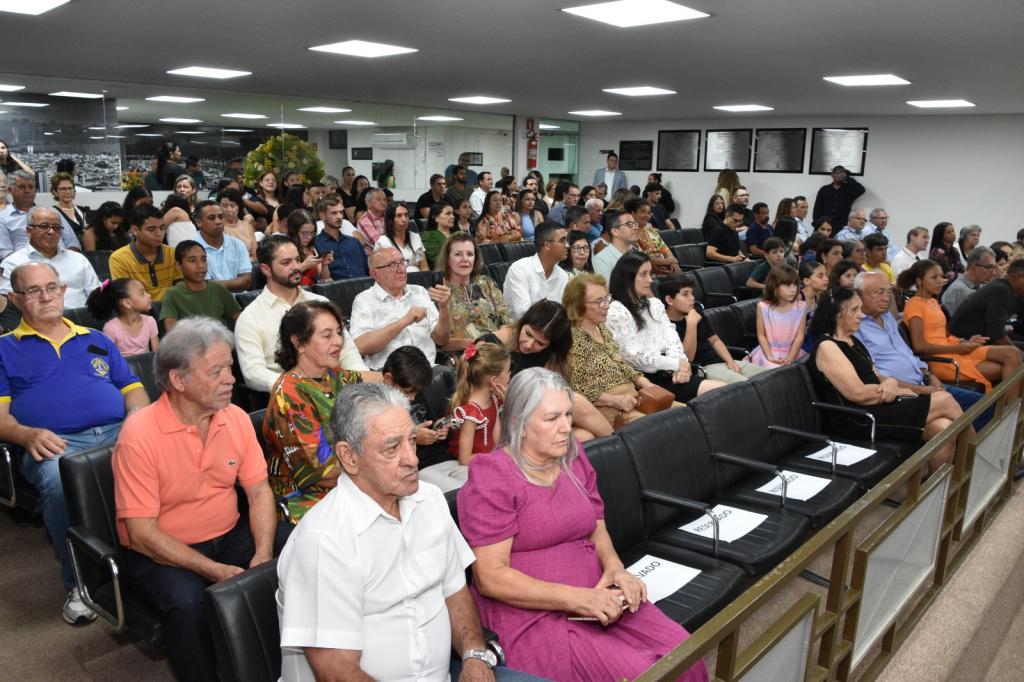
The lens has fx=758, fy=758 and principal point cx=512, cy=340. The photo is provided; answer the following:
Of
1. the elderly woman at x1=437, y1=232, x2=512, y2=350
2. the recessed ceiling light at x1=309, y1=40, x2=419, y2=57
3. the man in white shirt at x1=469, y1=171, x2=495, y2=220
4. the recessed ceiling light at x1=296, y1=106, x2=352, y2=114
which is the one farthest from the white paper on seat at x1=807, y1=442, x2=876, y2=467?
the recessed ceiling light at x1=296, y1=106, x2=352, y2=114

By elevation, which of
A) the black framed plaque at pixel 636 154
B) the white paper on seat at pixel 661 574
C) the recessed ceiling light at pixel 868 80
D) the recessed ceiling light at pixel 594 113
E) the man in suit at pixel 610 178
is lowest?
the white paper on seat at pixel 661 574

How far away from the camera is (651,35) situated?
5598mm

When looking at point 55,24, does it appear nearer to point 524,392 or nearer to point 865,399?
point 524,392

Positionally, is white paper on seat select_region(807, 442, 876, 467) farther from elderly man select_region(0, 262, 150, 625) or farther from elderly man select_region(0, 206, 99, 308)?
elderly man select_region(0, 206, 99, 308)

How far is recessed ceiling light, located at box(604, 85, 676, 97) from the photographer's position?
366 inches

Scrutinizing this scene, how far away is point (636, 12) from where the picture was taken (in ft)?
15.5

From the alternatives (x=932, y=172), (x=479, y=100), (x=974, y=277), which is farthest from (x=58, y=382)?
(x=932, y=172)

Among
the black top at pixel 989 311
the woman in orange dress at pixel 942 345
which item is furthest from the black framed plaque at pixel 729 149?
the woman in orange dress at pixel 942 345

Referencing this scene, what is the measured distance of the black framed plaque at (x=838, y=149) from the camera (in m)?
12.9

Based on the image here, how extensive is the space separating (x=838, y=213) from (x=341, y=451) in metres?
12.7

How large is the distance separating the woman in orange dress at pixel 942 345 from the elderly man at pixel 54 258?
17.4ft

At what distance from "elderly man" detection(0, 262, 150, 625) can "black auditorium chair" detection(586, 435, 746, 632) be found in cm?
182

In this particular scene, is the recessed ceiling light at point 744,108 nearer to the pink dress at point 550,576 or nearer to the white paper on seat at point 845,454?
the white paper on seat at point 845,454

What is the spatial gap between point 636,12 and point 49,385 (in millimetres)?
3841
